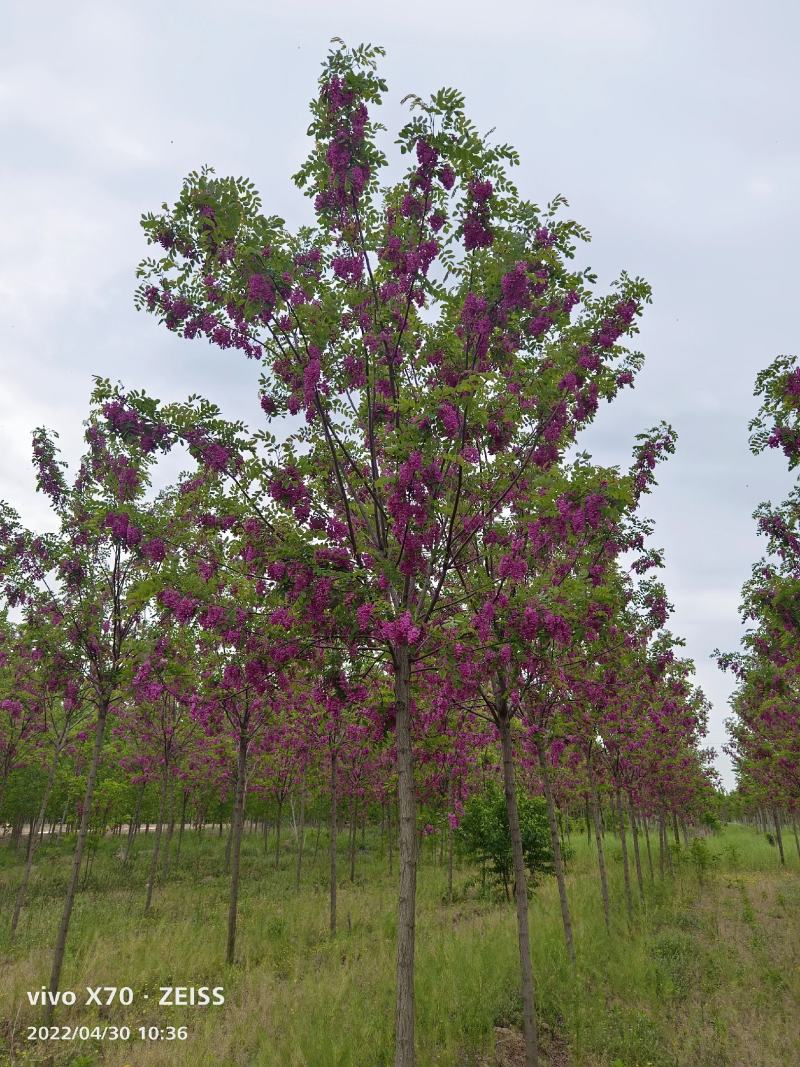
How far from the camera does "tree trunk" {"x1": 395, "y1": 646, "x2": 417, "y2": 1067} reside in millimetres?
5125

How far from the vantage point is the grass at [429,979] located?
304 inches

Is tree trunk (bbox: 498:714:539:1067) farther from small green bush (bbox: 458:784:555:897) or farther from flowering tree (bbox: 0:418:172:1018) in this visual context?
small green bush (bbox: 458:784:555:897)

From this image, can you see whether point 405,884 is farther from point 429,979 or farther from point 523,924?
point 429,979

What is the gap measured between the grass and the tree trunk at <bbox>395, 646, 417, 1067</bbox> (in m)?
2.64

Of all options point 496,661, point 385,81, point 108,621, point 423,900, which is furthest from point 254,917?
point 385,81

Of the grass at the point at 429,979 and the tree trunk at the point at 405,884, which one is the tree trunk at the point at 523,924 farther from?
the tree trunk at the point at 405,884

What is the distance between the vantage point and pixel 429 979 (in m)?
9.77

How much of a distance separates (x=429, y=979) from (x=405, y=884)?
5845 mm

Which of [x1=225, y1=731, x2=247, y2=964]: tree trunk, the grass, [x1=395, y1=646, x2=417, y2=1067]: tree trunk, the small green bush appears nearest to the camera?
[x1=395, y1=646, x2=417, y2=1067]: tree trunk

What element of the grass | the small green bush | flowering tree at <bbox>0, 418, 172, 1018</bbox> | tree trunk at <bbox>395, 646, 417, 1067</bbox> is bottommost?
the grass

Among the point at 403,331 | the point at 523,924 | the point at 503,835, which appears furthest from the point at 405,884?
the point at 503,835

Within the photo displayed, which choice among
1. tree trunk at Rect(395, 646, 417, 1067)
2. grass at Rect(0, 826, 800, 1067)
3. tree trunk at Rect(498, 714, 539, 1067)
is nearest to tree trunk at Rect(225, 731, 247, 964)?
grass at Rect(0, 826, 800, 1067)

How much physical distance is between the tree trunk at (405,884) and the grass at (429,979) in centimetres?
264
